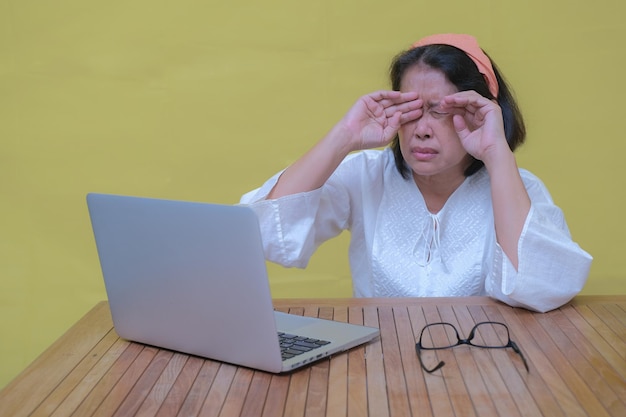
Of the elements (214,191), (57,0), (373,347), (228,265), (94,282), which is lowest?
(94,282)

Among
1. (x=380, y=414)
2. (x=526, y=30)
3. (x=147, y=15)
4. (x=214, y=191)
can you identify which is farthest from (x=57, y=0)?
(x=380, y=414)

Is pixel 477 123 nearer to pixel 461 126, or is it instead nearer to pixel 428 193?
pixel 461 126

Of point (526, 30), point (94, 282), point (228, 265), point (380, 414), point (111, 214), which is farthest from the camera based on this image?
point (94, 282)

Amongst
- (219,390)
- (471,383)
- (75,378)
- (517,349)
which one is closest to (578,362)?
(517,349)

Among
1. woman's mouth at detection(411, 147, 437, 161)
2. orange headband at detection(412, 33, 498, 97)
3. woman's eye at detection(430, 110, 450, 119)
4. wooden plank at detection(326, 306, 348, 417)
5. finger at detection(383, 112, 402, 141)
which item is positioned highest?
orange headband at detection(412, 33, 498, 97)

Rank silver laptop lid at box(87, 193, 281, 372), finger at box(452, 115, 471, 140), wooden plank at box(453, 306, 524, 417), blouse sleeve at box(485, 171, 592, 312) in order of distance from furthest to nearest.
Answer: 1. finger at box(452, 115, 471, 140)
2. blouse sleeve at box(485, 171, 592, 312)
3. silver laptop lid at box(87, 193, 281, 372)
4. wooden plank at box(453, 306, 524, 417)

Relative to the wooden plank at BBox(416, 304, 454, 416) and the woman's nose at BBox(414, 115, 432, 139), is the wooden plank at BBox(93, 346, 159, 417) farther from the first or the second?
the woman's nose at BBox(414, 115, 432, 139)

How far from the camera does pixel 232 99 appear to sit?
2.72m

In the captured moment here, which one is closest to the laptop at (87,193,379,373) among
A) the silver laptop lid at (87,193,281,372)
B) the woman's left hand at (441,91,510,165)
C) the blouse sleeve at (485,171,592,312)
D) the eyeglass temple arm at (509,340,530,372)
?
the silver laptop lid at (87,193,281,372)

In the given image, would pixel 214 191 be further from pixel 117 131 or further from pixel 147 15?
pixel 147 15

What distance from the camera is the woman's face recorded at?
1.87m

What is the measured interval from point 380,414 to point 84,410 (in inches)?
15.2

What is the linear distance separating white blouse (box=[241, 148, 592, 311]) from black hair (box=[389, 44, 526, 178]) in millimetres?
42

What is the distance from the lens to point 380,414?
1124mm
